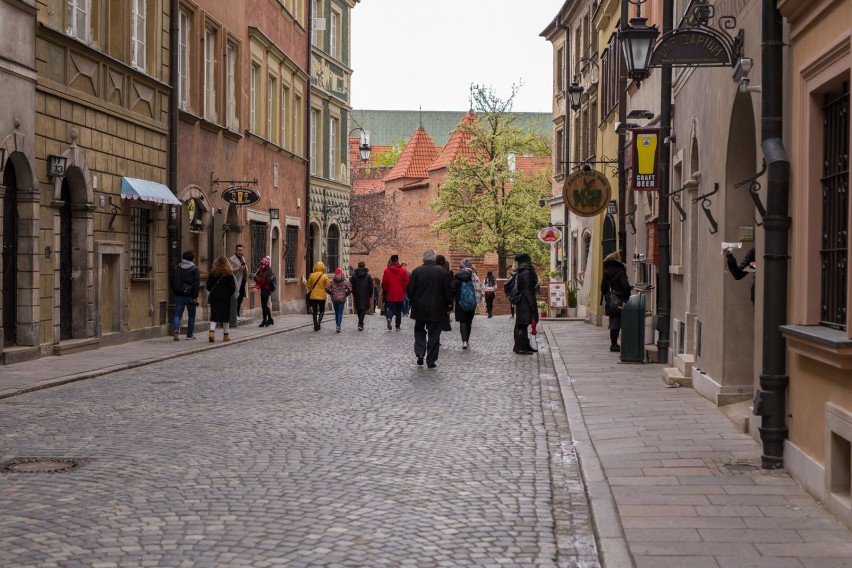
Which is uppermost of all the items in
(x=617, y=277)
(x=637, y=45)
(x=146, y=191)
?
(x=637, y=45)

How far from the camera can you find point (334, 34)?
45031 mm

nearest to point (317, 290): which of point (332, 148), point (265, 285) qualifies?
point (265, 285)

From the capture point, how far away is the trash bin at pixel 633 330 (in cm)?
1819

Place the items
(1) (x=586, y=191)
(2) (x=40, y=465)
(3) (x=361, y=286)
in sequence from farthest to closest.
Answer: (3) (x=361, y=286)
(1) (x=586, y=191)
(2) (x=40, y=465)

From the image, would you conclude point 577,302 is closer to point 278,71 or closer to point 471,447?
point 278,71

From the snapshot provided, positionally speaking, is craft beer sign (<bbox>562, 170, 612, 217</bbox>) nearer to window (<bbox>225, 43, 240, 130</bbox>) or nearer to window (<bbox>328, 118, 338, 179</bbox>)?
window (<bbox>225, 43, 240, 130</bbox>)

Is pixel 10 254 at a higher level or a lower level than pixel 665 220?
lower

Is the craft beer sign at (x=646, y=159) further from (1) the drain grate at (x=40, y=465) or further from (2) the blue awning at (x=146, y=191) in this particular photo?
(1) the drain grate at (x=40, y=465)

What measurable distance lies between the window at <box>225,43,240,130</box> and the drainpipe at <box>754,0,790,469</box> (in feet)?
76.0

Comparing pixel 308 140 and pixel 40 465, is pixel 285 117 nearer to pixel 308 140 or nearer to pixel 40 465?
pixel 308 140

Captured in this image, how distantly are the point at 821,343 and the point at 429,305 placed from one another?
11.4 m

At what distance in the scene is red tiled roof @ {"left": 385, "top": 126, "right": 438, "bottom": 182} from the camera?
3191 inches

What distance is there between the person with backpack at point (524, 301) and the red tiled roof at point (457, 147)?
43814 millimetres

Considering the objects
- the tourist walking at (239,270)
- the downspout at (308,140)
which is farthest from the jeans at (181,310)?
the downspout at (308,140)
